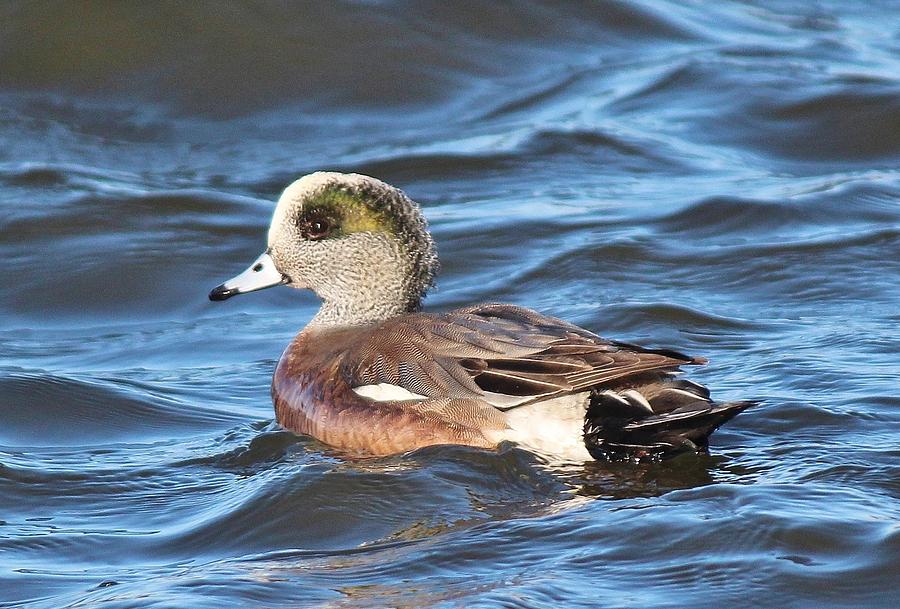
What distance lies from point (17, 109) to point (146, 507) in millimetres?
6161

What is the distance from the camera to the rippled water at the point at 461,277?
14.8 feet

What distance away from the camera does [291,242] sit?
19.9 feet

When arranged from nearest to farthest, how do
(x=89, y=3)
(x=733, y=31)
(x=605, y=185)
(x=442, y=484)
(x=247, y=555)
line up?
(x=247, y=555) → (x=442, y=484) → (x=605, y=185) → (x=89, y=3) → (x=733, y=31)

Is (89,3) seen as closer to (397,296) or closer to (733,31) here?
(733,31)

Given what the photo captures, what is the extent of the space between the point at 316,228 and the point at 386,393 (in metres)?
1.03

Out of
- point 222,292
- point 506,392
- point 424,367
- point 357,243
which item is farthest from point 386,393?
point 222,292

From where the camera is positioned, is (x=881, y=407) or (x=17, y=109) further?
(x=17, y=109)

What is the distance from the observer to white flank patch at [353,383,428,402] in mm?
5215

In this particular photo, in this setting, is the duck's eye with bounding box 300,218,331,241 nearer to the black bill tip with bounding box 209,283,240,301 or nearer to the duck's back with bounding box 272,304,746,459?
Result: the black bill tip with bounding box 209,283,240,301

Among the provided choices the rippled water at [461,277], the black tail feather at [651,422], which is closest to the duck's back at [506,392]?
the black tail feather at [651,422]

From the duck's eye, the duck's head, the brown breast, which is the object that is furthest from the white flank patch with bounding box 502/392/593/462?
the duck's eye

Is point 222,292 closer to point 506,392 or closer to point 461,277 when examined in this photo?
point 506,392

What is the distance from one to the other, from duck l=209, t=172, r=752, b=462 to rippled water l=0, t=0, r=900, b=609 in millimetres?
113

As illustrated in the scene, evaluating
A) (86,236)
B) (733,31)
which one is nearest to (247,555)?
(86,236)
